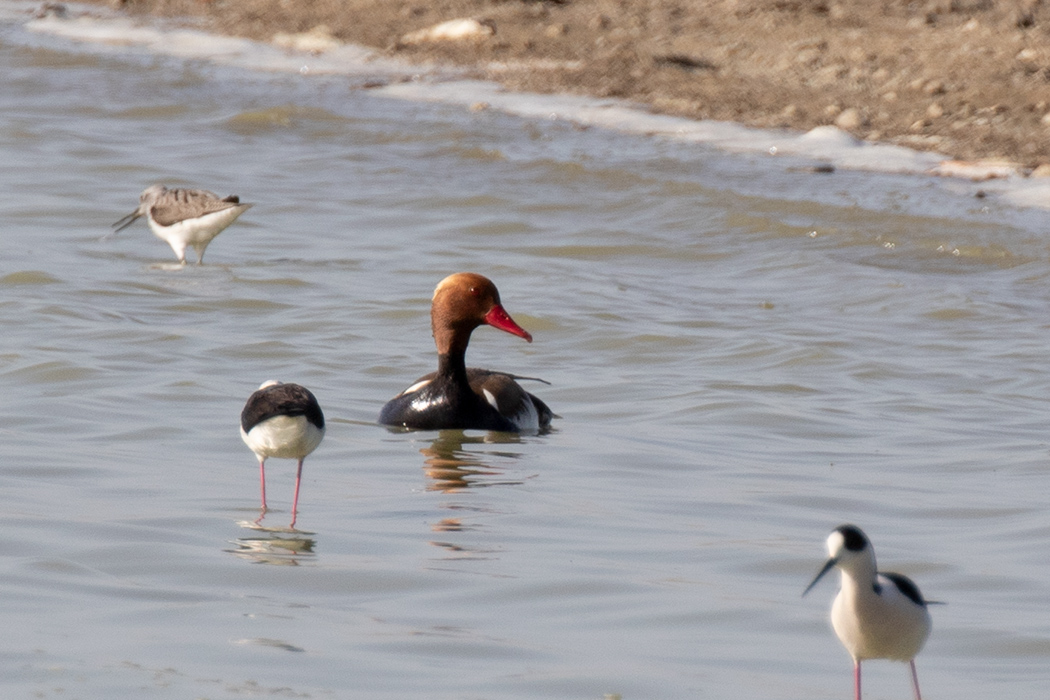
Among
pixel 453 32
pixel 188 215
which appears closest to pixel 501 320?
pixel 188 215

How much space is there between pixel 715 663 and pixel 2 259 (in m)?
8.95

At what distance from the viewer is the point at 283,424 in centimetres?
706

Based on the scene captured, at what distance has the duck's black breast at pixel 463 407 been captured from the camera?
9469 millimetres

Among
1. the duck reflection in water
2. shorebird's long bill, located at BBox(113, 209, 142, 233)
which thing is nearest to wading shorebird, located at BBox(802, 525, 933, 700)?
the duck reflection in water

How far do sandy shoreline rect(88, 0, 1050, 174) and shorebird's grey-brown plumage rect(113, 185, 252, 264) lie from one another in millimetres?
5170

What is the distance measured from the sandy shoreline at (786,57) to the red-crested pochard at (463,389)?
6209 millimetres

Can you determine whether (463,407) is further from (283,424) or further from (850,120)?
(850,120)

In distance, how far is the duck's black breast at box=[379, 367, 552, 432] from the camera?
31.1ft

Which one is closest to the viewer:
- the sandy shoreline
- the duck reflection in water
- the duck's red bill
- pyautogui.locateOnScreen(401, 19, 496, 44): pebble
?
the duck reflection in water

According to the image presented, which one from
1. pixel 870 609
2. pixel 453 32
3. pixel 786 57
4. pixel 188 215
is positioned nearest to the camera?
pixel 870 609

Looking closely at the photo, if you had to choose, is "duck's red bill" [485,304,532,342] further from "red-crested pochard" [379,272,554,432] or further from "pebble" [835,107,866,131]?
"pebble" [835,107,866,131]

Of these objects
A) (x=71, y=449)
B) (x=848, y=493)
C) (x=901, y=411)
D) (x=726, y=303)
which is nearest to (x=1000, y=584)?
(x=848, y=493)

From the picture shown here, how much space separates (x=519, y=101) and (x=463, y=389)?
28.2 ft

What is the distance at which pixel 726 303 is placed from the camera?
12.4m
